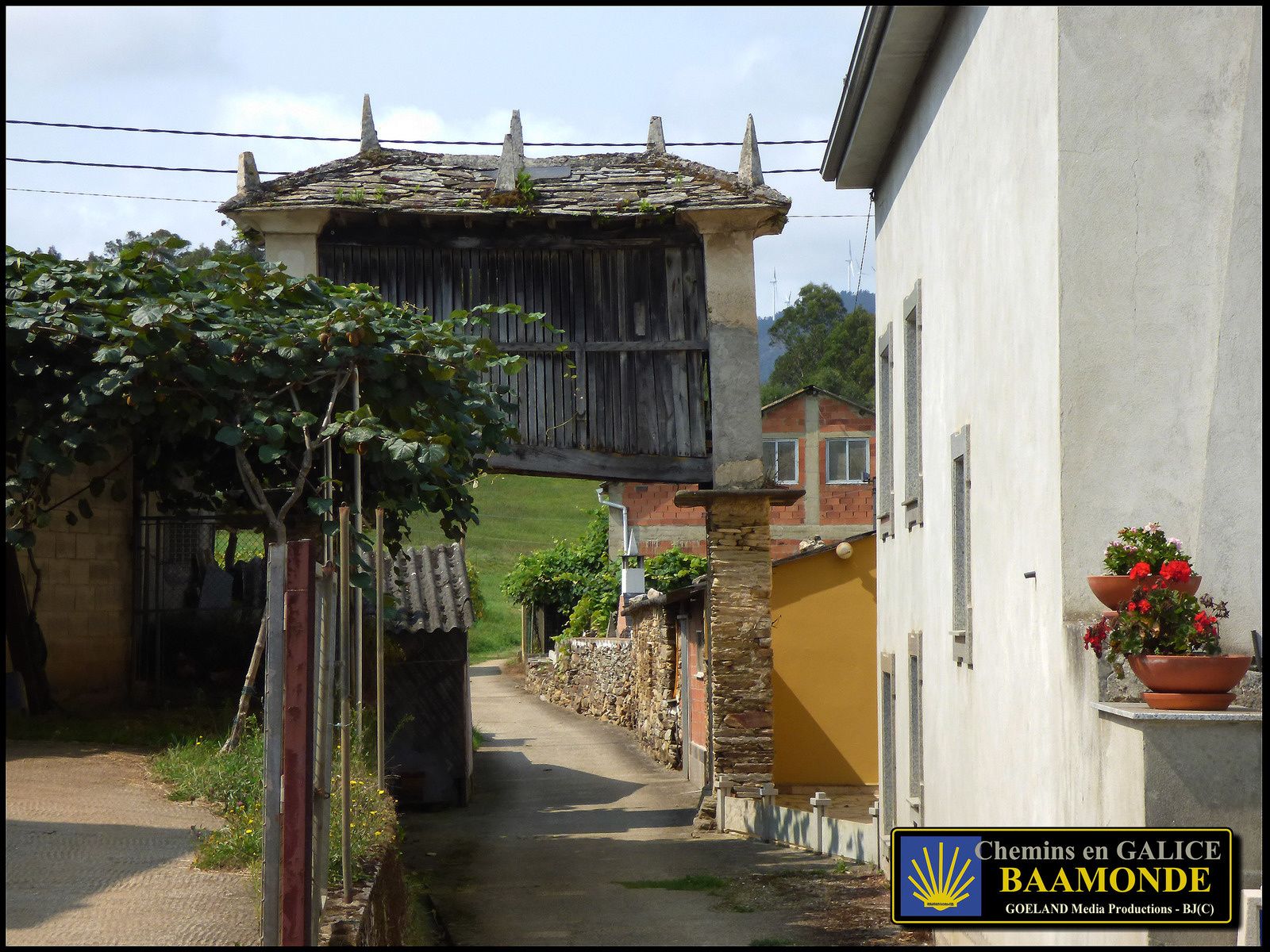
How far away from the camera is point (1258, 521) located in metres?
6.04

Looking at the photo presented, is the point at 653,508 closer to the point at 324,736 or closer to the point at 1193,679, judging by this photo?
the point at 324,736

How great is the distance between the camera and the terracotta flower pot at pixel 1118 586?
549 centimetres

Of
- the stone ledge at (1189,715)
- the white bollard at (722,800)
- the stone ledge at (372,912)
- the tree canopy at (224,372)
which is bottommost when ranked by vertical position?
the white bollard at (722,800)

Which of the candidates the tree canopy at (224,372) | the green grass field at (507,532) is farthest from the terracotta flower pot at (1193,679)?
the green grass field at (507,532)

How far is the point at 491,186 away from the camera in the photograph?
50.0 ft

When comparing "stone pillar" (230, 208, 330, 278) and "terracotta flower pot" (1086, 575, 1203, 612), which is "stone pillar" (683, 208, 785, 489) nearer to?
"stone pillar" (230, 208, 330, 278)

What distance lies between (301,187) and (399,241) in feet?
4.06

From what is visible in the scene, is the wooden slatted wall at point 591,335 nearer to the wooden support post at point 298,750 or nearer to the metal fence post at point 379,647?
the metal fence post at point 379,647

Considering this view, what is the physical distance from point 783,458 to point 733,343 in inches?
838

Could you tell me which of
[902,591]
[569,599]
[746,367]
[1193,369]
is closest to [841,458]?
[569,599]

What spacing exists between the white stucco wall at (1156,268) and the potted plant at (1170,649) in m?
0.58

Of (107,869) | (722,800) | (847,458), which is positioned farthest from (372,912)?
(847,458)

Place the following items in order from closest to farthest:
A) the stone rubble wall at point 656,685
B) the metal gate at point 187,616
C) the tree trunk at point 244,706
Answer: the tree trunk at point 244,706, the metal gate at point 187,616, the stone rubble wall at point 656,685

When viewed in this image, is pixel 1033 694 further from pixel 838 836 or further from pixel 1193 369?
pixel 838 836
